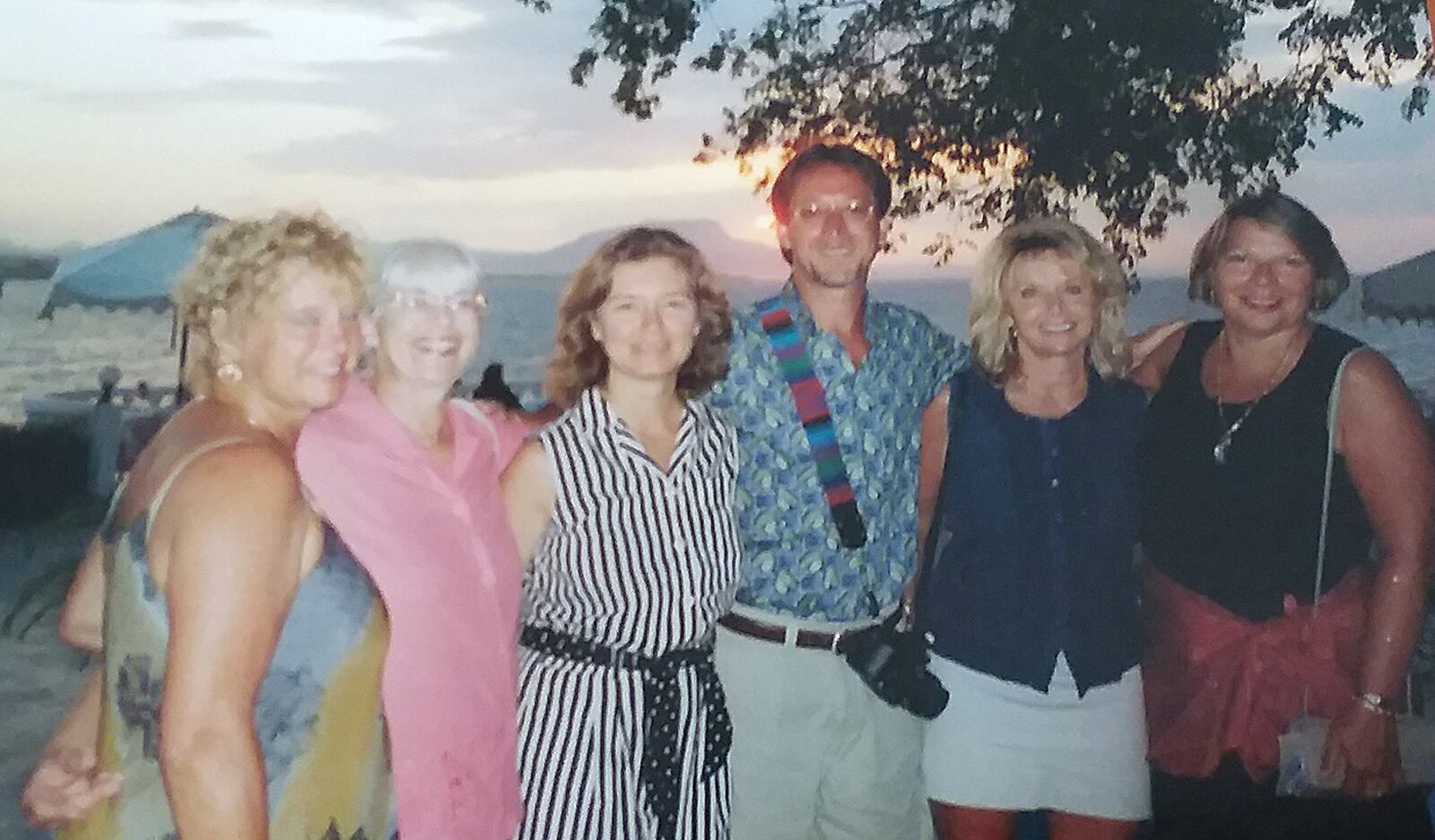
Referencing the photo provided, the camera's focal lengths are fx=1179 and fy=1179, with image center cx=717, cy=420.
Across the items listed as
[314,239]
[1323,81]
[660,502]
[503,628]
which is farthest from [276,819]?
[1323,81]

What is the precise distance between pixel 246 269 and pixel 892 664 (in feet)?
3.87

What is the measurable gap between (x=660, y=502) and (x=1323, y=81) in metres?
1.63

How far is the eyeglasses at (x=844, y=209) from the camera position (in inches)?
80.0

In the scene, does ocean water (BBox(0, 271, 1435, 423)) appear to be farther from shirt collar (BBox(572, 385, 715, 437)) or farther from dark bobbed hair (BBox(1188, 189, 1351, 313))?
shirt collar (BBox(572, 385, 715, 437))

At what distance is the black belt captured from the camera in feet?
5.87

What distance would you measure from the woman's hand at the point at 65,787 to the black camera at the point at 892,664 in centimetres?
112

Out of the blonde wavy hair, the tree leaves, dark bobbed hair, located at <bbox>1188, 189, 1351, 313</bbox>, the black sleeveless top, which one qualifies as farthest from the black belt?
dark bobbed hair, located at <bbox>1188, 189, 1351, 313</bbox>

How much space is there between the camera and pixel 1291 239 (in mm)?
2238

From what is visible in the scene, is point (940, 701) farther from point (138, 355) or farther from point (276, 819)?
point (138, 355)

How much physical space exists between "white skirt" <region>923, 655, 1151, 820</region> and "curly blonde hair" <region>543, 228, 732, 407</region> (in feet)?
2.26

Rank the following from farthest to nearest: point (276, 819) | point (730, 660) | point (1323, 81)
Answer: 1. point (1323, 81)
2. point (730, 660)
3. point (276, 819)

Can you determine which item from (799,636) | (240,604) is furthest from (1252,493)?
(240,604)

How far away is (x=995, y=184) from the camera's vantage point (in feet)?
7.60

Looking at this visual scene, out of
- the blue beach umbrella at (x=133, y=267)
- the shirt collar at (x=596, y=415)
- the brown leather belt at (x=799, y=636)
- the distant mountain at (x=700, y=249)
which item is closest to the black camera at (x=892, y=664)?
the brown leather belt at (x=799, y=636)
